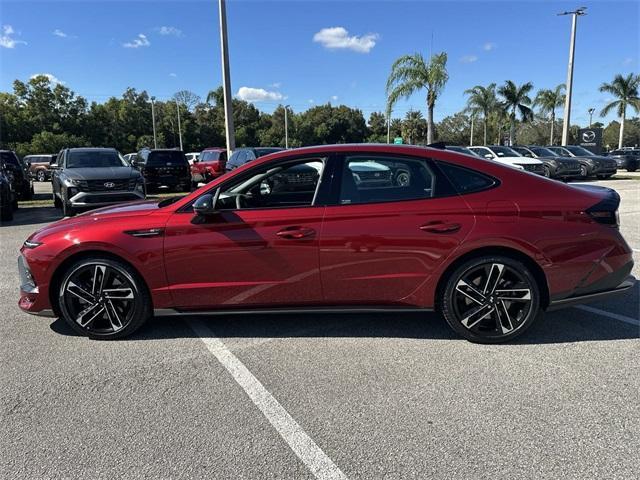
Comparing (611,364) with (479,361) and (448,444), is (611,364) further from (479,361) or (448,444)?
(448,444)

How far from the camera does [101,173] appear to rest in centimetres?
1133

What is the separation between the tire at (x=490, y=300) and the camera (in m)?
3.78

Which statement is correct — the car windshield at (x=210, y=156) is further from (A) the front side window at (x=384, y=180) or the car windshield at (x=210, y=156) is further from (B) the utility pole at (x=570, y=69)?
(B) the utility pole at (x=570, y=69)

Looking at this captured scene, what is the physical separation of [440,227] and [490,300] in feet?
2.34

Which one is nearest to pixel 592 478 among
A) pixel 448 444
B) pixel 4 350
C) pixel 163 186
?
pixel 448 444

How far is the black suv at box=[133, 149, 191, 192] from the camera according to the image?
18.1 meters

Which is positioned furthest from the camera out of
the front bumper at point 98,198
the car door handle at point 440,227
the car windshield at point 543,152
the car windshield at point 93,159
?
the car windshield at point 543,152

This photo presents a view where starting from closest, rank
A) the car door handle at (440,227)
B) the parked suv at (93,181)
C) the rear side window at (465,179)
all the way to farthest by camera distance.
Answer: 1. the car door handle at (440,227)
2. the rear side window at (465,179)
3. the parked suv at (93,181)

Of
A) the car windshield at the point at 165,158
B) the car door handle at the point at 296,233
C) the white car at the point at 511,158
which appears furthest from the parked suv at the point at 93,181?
the white car at the point at 511,158

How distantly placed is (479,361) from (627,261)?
60.0 inches

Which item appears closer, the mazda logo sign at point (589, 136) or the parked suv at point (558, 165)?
the parked suv at point (558, 165)

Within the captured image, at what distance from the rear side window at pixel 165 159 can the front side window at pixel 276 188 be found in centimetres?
1533

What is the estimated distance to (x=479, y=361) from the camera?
11.7 ft

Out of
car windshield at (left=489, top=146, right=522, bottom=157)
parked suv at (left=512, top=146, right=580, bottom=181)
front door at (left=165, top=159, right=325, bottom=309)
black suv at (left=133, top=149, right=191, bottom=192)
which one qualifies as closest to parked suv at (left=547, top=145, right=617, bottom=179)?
parked suv at (left=512, top=146, right=580, bottom=181)
